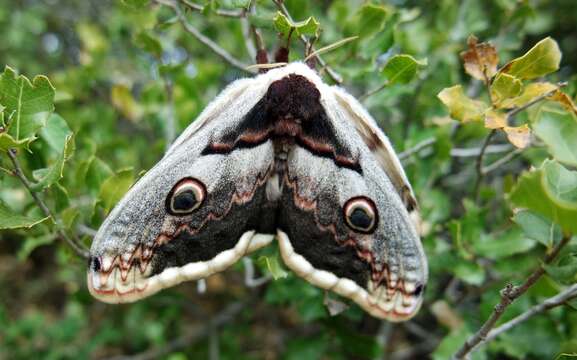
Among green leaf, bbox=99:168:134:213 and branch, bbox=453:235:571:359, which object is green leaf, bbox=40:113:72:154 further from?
branch, bbox=453:235:571:359

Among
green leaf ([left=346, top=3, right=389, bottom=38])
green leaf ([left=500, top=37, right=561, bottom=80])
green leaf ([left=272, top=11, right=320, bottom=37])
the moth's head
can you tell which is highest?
green leaf ([left=346, top=3, right=389, bottom=38])

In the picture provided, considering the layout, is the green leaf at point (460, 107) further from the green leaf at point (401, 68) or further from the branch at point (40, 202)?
the branch at point (40, 202)

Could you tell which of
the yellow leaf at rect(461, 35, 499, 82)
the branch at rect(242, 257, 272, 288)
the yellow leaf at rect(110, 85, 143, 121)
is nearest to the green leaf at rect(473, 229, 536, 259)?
the yellow leaf at rect(461, 35, 499, 82)

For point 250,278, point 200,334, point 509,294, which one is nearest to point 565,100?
point 509,294

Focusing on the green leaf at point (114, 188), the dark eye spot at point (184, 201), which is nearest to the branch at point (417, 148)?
the dark eye spot at point (184, 201)

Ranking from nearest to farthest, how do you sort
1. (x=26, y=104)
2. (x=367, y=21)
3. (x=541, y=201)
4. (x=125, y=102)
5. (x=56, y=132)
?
(x=541, y=201) < (x=26, y=104) < (x=56, y=132) < (x=367, y=21) < (x=125, y=102)

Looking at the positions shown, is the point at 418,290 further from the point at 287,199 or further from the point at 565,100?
the point at 565,100

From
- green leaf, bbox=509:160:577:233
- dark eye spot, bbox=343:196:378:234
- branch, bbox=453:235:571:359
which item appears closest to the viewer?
green leaf, bbox=509:160:577:233
